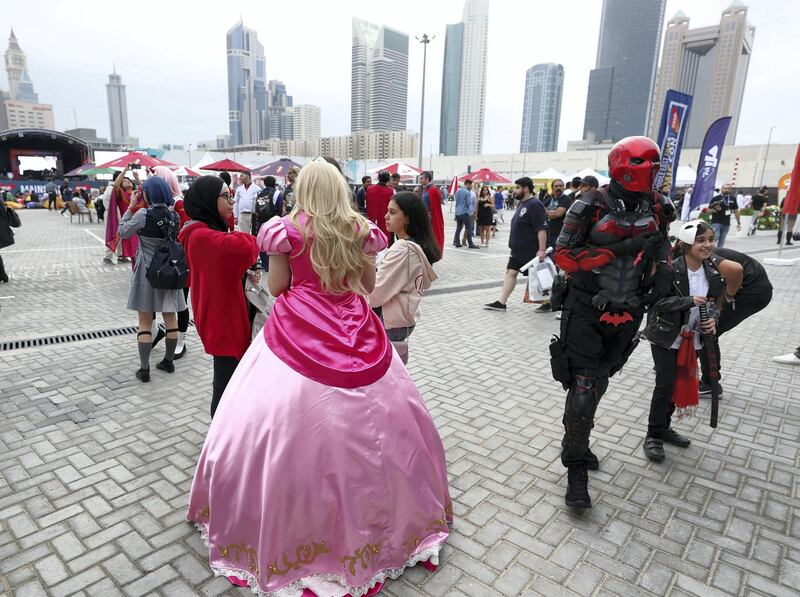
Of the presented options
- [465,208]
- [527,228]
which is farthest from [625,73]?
[527,228]

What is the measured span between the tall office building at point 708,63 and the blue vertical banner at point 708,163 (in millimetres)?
119954

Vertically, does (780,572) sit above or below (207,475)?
below

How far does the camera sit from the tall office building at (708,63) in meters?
112

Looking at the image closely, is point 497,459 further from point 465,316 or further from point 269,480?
point 465,316

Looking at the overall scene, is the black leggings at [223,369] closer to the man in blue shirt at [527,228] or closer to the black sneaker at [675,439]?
the black sneaker at [675,439]

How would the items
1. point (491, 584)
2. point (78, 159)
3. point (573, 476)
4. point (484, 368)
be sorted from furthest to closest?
point (78, 159), point (484, 368), point (573, 476), point (491, 584)

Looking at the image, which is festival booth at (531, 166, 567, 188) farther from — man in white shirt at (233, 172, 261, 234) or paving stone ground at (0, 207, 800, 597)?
paving stone ground at (0, 207, 800, 597)

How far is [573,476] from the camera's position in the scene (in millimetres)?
3096

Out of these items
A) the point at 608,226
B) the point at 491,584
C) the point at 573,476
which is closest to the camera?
the point at 491,584

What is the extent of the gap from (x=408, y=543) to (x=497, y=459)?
1.39 m

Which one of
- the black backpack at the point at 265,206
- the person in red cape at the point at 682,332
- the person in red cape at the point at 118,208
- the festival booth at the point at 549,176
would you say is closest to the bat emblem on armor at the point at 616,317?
the person in red cape at the point at 682,332

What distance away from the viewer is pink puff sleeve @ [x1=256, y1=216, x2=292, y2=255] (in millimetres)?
2430

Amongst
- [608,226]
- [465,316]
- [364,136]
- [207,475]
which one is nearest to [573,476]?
[608,226]

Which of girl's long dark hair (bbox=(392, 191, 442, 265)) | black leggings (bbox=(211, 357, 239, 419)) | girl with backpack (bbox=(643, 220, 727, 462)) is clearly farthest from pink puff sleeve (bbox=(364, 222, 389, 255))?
girl with backpack (bbox=(643, 220, 727, 462))
